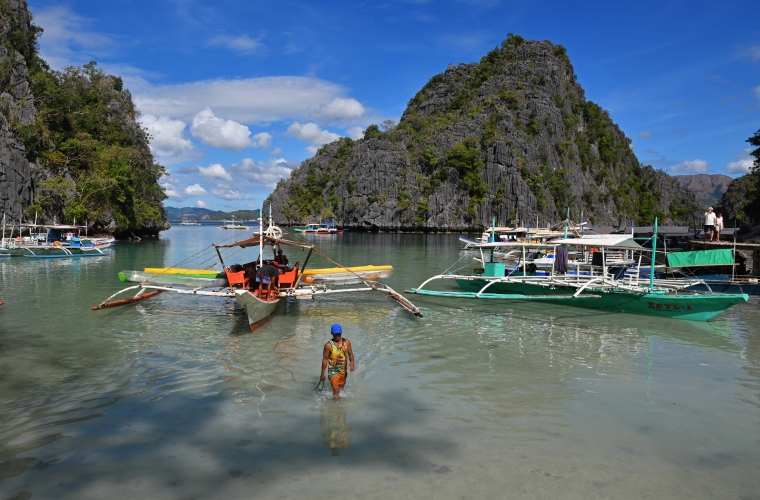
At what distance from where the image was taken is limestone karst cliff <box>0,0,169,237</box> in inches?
1780

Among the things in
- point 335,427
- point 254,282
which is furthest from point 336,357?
point 254,282

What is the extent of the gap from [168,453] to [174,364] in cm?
460

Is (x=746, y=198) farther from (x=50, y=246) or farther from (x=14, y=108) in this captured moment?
(x=14, y=108)

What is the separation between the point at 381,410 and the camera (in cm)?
865

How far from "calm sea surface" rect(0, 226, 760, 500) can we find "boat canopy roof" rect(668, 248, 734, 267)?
335 centimetres

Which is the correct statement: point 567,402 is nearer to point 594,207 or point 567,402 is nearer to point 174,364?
point 174,364

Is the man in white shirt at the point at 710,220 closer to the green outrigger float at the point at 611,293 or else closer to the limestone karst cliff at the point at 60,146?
the green outrigger float at the point at 611,293

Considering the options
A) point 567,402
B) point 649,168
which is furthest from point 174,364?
point 649,168

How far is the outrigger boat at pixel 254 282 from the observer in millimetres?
14734

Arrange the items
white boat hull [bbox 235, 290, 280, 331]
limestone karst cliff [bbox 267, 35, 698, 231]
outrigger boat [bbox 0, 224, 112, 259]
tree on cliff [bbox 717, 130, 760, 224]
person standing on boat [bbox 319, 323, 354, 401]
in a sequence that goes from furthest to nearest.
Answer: limestone karst cliff [bbox 267, 35, 698, 231] → tree on cliff [bbox 717, 130, 760, 224] → outrigger boat [bbox 0, 224, 112, 259] → white boat hull [bbox 235, 290, 280, 331] → person standing on boat [bbox 319, 323, 354, 401]

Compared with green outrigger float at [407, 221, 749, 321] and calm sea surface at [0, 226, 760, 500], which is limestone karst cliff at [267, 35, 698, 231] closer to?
green outrigger float at [407, 221, 749, 321]

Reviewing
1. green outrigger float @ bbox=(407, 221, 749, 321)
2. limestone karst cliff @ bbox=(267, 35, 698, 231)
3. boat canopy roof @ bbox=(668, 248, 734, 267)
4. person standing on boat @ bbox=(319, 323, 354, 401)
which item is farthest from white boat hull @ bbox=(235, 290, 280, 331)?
limestone karst cliff @ bbox=(267, 35, 698, 231)

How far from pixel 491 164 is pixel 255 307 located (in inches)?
3749

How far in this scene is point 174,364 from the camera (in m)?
11.2
